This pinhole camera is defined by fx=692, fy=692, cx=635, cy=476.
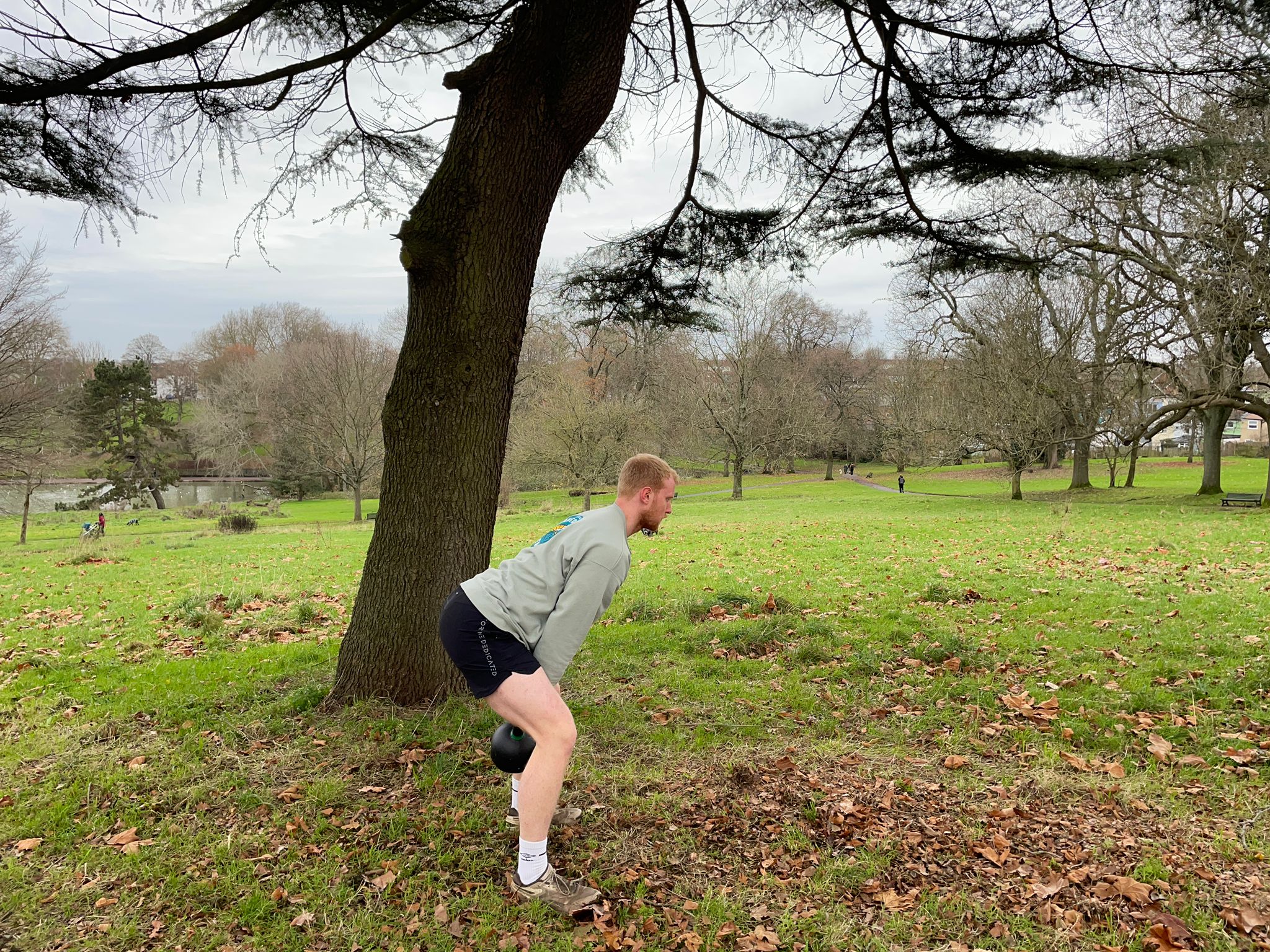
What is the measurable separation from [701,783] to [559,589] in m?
1.53

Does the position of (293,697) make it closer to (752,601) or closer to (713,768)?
(713,768)

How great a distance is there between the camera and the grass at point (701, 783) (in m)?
2.64

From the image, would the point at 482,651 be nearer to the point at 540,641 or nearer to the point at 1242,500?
the point at 540,641

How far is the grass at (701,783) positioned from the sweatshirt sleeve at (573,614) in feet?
3.18

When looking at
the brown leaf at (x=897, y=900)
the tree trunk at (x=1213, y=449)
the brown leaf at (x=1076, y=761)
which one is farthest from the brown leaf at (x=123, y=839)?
the tree trunk at (x=1213, y=449)

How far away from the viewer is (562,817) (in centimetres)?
323

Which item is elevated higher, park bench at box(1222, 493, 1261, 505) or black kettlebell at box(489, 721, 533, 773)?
park bench at box(1222, 493, 1261, 505)

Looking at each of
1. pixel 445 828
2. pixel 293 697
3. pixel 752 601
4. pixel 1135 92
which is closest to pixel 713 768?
pixel 445 828

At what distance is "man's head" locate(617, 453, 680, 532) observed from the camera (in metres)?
2.87

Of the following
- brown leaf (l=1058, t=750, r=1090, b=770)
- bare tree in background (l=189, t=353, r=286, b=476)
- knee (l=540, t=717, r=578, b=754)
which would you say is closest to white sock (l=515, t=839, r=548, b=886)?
knee (l=540, t=717, r=578, b=754)

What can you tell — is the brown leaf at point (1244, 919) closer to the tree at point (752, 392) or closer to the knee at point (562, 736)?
the knee at point (562, 736)

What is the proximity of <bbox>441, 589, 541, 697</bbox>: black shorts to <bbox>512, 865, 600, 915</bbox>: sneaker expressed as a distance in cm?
78

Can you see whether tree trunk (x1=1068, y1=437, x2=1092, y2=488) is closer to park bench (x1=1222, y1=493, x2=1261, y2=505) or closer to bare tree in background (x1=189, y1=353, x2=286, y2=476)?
park bench (x1=1222, y1=493, x2=1261, y2=505)

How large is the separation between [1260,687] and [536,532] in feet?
51.8
